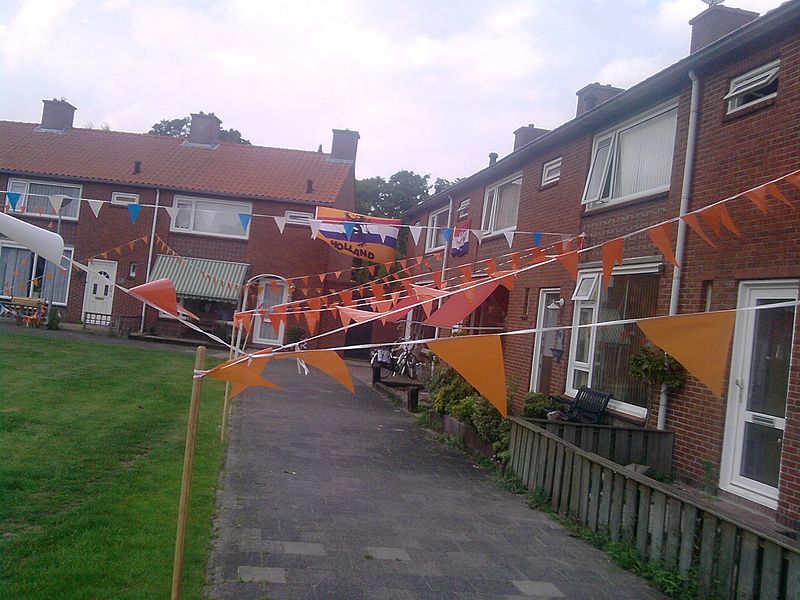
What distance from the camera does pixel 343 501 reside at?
264 inches

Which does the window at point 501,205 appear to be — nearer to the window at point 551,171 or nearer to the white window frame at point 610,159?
the window at point 551,171

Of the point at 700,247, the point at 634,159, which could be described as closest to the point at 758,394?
the point at 700,247

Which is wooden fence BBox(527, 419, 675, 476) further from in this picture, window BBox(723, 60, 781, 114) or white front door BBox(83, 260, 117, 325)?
white front door BBox(83, 260, 117, 325)

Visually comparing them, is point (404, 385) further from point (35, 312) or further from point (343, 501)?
point (35, 312)

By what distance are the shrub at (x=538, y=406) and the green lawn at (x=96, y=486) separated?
4.45 metres

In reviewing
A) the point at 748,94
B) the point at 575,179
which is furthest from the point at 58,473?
the point at 575,179

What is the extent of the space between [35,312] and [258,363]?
21.9 metres

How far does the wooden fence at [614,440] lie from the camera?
7.89 m

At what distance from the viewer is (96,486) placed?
6148 millimetres

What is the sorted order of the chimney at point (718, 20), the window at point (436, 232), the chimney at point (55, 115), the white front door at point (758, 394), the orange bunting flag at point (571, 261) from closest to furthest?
the orange bunting flag at point (571, 261)
the white front door at point (758, 394)
the chimney at point (718, 20)
the window at point (436, 232)
the chimney at point (55, 115)

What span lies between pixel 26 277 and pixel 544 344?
68.0ft

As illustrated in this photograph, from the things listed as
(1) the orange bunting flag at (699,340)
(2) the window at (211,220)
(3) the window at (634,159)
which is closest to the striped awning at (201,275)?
(2) the window at (211,220)

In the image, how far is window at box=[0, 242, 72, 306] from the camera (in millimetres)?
25156

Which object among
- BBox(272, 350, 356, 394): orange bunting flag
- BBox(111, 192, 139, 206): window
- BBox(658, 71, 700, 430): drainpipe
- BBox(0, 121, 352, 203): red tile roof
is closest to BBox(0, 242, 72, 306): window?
BBox(111, 192, 139, 206): window
